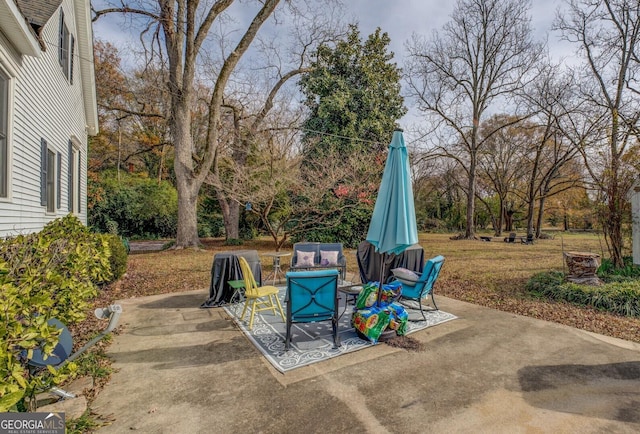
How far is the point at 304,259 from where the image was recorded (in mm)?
7793

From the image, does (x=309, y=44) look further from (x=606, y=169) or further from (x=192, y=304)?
(x=192, y=304)

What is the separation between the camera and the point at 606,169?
7777 millimetres

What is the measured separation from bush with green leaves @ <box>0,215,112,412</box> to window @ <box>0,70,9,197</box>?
850 mm

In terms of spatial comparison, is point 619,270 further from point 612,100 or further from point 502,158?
point 502,158

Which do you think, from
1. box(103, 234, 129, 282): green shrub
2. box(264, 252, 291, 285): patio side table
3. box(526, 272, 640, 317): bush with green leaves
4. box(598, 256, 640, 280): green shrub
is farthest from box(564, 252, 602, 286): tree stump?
box(103, 234, 129, 282): green shrub

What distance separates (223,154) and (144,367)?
13.9m

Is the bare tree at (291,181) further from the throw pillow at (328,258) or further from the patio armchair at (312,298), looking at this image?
the patio armchair at (312,298)

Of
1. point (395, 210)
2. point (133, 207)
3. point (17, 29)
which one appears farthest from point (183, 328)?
point (133, 207)

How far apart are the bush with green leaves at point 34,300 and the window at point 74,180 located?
4573mm

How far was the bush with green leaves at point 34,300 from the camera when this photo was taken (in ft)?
5.24

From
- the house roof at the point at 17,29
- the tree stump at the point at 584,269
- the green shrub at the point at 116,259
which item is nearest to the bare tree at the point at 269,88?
the green shrub at the point at 116,259

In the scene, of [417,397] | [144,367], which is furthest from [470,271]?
[144,367]

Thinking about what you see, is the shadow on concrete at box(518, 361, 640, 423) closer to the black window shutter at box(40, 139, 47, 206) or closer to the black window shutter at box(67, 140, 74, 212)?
the black window shutter at box(40, 139, 47, 206)

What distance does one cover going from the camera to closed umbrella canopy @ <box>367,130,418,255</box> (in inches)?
177
